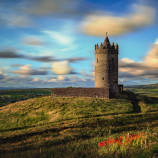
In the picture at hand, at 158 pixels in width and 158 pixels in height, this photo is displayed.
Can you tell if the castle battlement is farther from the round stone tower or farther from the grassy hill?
the grassy hill

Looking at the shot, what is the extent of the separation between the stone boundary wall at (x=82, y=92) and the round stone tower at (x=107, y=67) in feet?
17.6

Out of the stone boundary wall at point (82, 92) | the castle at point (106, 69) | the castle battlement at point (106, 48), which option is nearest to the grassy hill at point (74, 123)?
the stone boundary wall at point (82, 92)

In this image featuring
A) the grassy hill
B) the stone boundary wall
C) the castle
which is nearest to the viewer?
the grassy hill

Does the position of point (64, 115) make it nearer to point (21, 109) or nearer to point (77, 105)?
point (77, 105)

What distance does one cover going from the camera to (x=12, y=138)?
58.5 ft

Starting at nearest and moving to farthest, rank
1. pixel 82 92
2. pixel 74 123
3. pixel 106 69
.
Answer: pixel 74 123, pixel 82 92, pixel 106 69

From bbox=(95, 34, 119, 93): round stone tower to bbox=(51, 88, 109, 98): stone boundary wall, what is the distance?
212 inches

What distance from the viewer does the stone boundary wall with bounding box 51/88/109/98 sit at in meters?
37.5

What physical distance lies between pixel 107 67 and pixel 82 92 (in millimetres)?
9868

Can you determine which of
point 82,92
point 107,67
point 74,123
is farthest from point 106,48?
point 74,123

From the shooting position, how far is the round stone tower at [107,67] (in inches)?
1674

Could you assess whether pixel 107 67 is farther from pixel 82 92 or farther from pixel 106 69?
pixel 82 92

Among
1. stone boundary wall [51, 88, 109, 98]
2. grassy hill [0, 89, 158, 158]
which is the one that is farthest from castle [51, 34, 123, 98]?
grassy hill [0, 89, 158, 158]

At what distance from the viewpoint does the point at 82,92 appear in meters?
39.1
